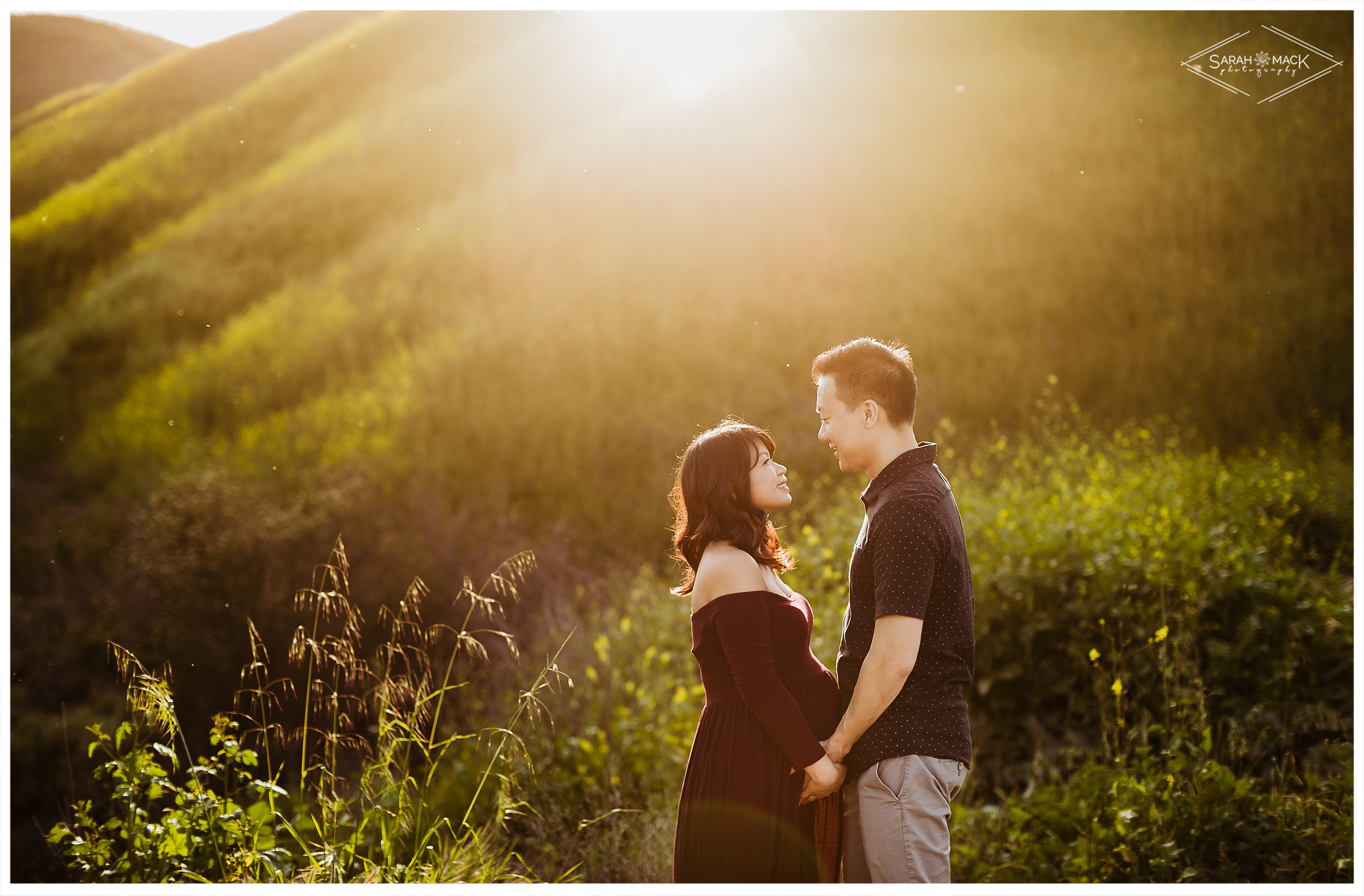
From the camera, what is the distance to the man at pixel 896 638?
191 cm

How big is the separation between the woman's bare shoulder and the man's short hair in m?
0.54

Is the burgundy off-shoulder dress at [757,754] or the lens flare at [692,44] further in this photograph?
the lens flare at [692,44]

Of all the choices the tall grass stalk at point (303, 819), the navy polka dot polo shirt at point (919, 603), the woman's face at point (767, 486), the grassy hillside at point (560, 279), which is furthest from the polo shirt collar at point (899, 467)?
the grassy hillside at point (560, 279)

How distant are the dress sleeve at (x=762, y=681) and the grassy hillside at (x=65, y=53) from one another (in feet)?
14.9

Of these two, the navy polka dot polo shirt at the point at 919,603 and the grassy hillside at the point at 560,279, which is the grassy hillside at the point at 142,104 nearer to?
the grassy hillside at the point at 560,279

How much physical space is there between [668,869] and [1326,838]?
103 inches

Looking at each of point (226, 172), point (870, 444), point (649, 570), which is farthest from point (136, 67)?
point (870, 444)

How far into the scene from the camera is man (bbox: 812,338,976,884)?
1911 millimetres

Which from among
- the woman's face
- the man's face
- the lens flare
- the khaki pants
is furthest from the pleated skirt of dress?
the lens flare

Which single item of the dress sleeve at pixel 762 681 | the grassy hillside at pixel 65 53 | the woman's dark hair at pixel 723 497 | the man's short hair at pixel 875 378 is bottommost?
the dress sleeve at pixel 762 681

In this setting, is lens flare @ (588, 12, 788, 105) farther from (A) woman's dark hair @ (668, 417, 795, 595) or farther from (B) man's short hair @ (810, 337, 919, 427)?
(A) woman's dark hair @ (668, 417, 795, 595)
